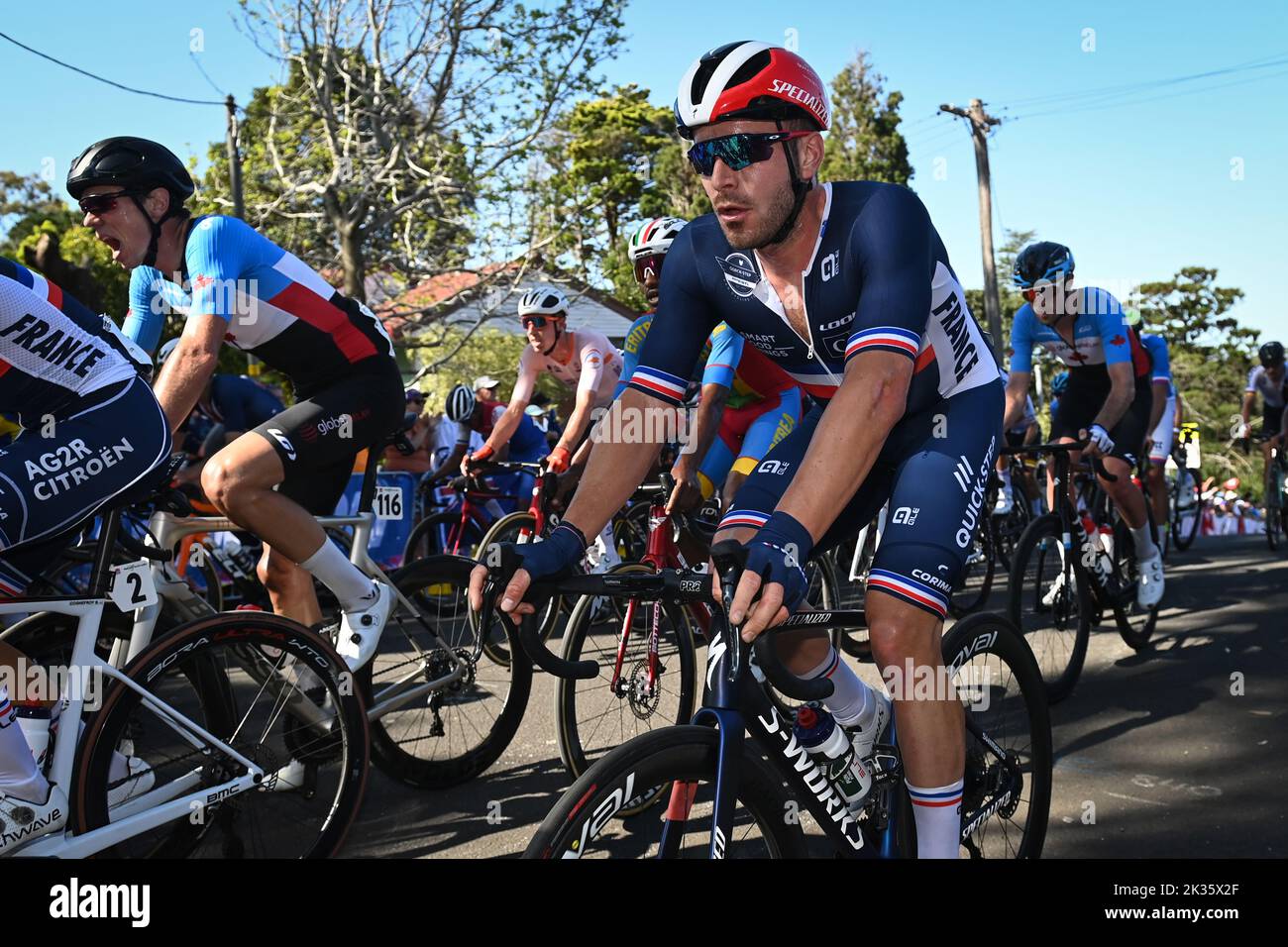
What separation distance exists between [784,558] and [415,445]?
382 inches

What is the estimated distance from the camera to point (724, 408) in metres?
5.75

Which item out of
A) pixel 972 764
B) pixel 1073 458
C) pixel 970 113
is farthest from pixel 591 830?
pixel 970 113

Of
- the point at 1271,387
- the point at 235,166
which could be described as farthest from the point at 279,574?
the point at 235,166

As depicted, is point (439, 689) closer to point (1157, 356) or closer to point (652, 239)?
point (652, 239)

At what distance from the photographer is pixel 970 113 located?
86.5 feet

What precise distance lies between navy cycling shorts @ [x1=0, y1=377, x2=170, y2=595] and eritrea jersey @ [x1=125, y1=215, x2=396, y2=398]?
0.77m

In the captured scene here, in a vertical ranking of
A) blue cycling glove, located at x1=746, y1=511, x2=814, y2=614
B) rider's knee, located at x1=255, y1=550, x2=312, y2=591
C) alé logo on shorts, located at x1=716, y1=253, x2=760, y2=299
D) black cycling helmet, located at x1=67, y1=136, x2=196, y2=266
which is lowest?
rider's knee, located at x1=255, y1=550, x2=312, y2=591

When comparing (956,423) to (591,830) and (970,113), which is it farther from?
(970,113)

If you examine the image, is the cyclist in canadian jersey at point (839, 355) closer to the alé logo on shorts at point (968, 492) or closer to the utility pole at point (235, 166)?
the alé logo on shorts at point (968, 492)

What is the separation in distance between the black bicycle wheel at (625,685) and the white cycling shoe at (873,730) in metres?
1.49

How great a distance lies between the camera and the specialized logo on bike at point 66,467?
306 cm

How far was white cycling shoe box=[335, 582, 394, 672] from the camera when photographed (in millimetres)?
4125

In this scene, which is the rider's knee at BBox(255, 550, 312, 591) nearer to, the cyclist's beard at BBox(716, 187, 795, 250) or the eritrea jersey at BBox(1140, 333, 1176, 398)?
the cyclist's beard at BBox(716, 187, 795, 250)

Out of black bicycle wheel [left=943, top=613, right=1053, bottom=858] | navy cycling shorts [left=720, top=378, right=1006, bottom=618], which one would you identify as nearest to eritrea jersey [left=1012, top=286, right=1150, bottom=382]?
black bicycle wheel [left=943, top=613, right=1053, bottom=858]
